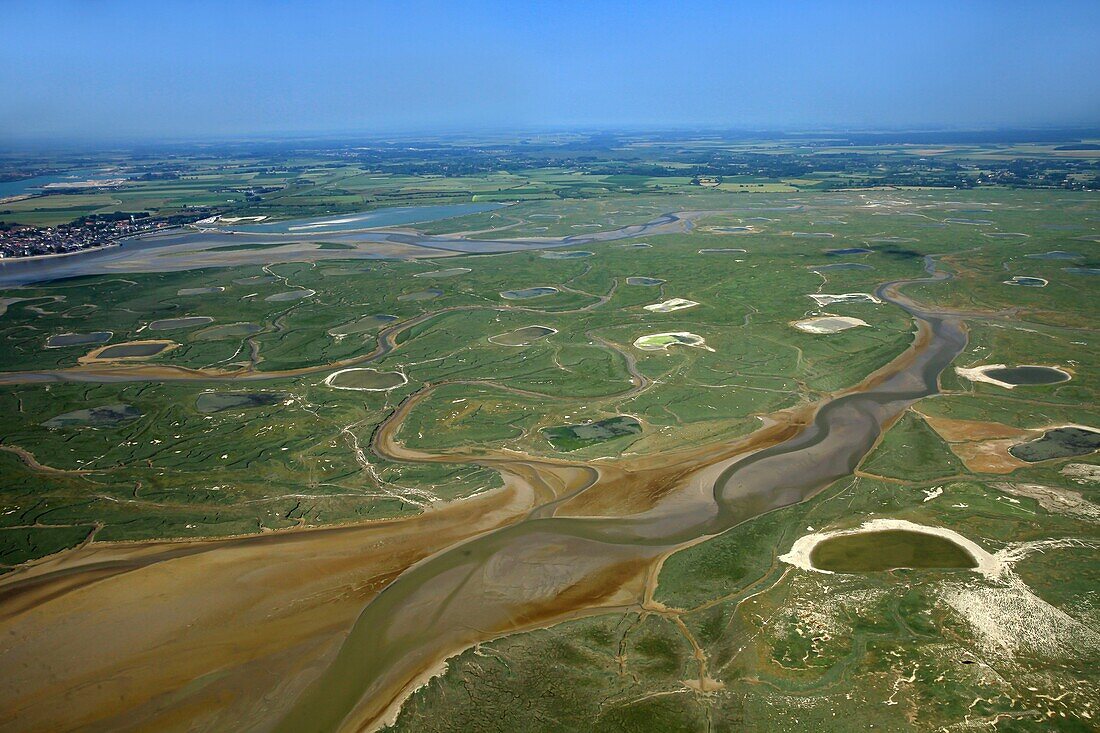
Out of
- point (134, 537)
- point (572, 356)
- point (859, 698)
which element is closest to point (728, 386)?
point (572, 356)

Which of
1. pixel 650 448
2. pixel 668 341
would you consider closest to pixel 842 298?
pixel 668 341

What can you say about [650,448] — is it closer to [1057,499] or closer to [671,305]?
[1057,499]

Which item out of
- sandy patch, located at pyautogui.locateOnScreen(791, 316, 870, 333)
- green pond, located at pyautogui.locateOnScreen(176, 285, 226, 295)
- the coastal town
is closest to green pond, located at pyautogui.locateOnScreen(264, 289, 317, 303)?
green pond, located at pyautogui.locateOnScreen(176, 285, 226, 295)

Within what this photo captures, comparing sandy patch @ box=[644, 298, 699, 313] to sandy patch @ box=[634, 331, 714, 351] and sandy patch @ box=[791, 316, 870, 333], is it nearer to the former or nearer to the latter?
sandy patch @ box=[634, 331, 714, 351]

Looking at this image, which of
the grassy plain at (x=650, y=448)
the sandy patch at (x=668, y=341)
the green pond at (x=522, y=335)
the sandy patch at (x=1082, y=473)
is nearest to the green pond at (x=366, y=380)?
the grassy plain at (x=650, y=448)

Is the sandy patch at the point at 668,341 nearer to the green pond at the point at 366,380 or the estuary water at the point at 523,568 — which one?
the estuary water at the point at 523,568

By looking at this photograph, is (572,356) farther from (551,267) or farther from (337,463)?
(551,267)

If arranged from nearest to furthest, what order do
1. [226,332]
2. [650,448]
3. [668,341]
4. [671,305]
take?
[650,448]
[668,341]
[226,332]
[671,305]
